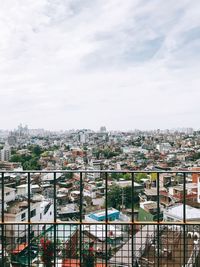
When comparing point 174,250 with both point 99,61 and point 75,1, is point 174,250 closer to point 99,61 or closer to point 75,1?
point 75,1

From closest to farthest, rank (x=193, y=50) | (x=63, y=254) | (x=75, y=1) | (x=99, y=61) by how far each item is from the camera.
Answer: (x=63, y=254), (x=75, y=1), (x=193, y=50), (x=99, y=61)

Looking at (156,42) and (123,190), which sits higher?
(156,42)

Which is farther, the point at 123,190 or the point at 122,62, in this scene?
the point at 122,62

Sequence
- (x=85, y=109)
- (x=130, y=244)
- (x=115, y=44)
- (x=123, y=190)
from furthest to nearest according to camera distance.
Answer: (x=85, y=109), (x=115, y=44), (x=123, y=190), (x=130, y=244)

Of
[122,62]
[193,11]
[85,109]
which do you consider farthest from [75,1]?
[85,109]

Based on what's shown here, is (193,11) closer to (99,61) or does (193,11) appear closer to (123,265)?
(123,265)

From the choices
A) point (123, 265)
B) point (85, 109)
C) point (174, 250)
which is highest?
point (85, 109)

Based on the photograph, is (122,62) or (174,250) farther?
(122,62)

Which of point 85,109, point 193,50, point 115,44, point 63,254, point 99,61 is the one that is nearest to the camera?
point 63,254

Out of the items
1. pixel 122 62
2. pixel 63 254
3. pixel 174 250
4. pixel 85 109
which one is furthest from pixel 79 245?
pixel 85 109
